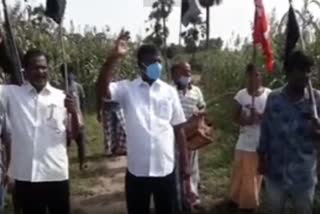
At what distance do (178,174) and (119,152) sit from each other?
1.00m

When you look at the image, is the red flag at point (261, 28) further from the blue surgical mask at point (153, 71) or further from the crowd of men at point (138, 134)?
→ the blue surgical mask at point (153, 71)

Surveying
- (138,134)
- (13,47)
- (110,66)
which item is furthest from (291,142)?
(13,47)

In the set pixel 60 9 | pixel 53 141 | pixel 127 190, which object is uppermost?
pixel 60 9

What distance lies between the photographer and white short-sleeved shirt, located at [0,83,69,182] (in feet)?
16.8

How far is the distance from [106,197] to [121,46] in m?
3.88

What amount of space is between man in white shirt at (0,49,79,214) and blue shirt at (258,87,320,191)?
1.32m

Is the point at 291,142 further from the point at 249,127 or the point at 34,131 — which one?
the point at 249,127

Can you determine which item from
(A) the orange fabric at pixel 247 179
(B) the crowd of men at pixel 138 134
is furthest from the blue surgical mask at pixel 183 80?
(B) the crowd of men at pixel 138 134

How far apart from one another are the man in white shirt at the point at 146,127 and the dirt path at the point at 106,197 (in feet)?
8.79

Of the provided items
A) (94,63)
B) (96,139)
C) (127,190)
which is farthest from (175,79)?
(94,63)

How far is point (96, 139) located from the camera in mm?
14094

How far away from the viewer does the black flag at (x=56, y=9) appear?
5906 millimetres

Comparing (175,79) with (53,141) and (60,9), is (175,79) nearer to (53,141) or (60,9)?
(60,9)

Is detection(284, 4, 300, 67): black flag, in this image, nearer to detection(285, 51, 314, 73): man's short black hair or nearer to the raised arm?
detection(285, 51, 314, 73): man's short black hair
